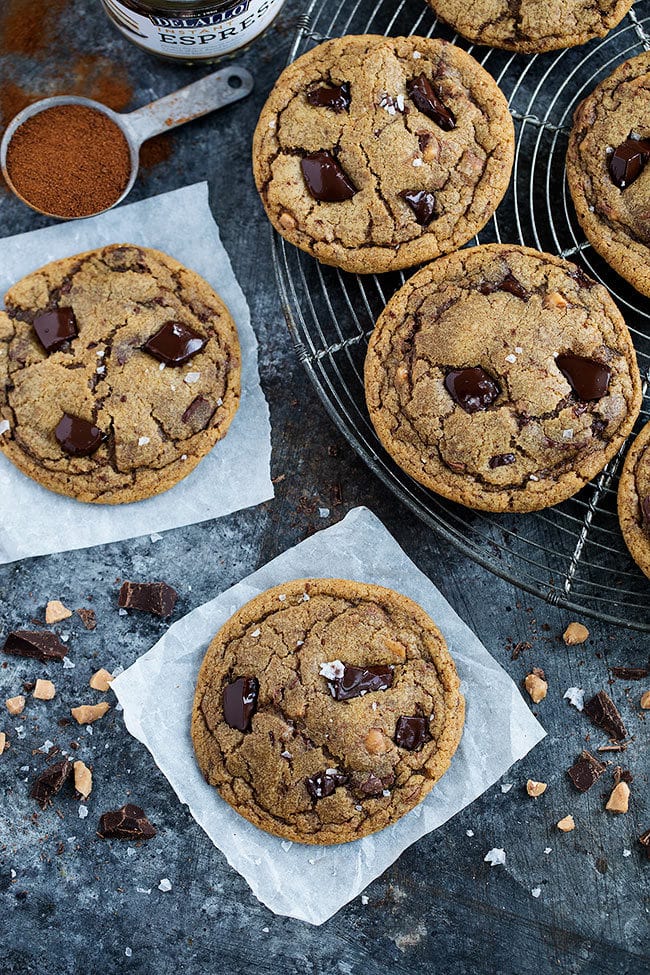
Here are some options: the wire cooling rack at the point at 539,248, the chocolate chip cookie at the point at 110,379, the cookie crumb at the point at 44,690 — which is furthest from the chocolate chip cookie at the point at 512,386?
the cookie crumb at the point at 44,690

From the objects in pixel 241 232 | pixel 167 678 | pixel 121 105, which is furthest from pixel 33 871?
pixel 121 105

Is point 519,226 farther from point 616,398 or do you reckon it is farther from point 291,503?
point 291,503

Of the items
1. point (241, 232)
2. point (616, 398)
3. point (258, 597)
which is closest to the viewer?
point (616, 398)

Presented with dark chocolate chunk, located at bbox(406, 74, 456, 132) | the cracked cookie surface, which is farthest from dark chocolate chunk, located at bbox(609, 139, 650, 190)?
dark chocolate chunk, located at bbox(406, 74, 456, 132)

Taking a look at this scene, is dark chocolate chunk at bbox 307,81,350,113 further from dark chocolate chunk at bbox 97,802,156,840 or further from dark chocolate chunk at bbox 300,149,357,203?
dark chocolate chunk at bbox 97,802,156,840

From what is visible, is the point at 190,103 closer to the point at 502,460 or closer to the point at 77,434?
the point at 77,434

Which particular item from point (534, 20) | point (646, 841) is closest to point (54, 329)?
point (534, 20)

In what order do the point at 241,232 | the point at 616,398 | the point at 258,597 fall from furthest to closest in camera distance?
1. the point at 241,232
2. the point at 258,597
3. the point at 616,398
